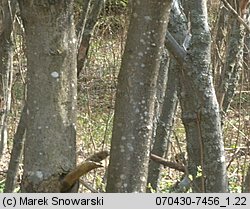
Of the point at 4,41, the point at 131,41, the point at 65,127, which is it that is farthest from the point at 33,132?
the point at 4,41

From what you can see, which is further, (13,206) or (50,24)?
(13,206)

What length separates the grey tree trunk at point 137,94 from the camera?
1909 millimetres

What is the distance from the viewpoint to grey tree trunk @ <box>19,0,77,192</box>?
1.90 metres

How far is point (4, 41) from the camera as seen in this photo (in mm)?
3994

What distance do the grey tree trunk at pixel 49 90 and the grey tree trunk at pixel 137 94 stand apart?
0.16 meters

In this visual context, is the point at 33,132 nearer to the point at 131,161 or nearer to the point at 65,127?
the point at 65,127

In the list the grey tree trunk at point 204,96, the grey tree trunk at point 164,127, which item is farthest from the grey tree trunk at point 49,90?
the grey tree trunk at point 164,127

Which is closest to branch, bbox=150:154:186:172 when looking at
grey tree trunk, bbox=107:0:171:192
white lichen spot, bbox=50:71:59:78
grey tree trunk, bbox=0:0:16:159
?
grey tree trunk, bbox=107:0:171:192

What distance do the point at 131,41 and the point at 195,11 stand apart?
26.5 inches

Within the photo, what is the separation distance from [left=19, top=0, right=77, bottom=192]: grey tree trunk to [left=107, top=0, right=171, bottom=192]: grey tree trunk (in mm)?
160

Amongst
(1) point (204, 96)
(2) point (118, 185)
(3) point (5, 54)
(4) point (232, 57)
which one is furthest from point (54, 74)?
(3) point (5, 54)

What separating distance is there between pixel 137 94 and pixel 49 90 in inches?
11.1

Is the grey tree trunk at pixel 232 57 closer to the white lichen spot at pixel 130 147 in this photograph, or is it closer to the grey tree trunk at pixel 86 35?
the grey tree trunk at pixel 86 35

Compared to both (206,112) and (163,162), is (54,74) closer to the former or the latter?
(163,162)
